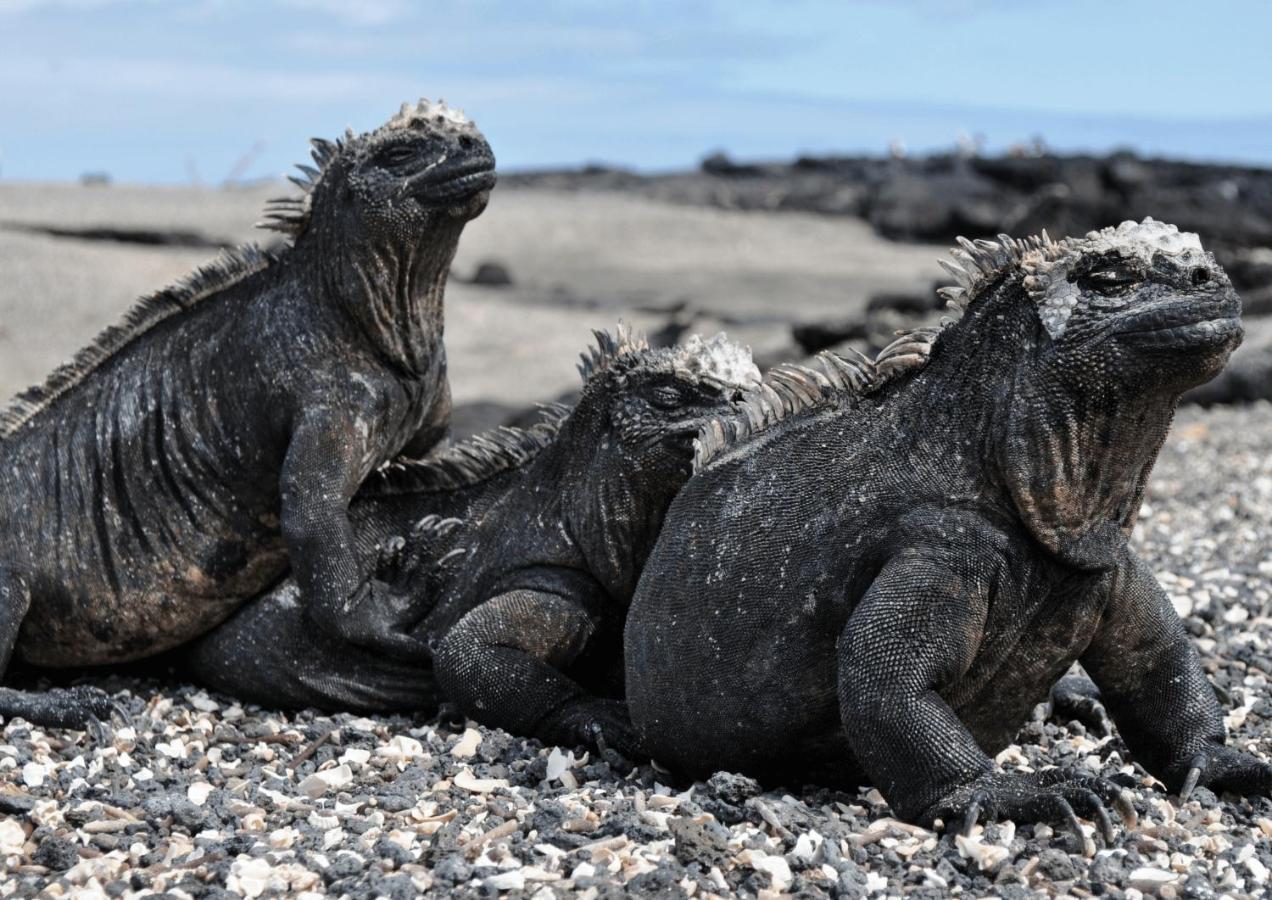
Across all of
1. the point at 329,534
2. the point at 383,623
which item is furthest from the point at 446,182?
the point at 383,623

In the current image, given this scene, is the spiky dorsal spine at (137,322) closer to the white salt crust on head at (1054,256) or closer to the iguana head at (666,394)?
the iguana head at (666,394)

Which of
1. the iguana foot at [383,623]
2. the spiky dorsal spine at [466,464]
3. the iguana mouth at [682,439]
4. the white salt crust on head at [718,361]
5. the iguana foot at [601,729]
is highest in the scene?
the white salt crust on head at [718,361]

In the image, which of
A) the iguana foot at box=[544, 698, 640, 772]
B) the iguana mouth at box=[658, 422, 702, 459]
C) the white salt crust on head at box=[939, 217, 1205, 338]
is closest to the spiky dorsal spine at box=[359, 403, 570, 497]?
the iguana mouth at box=[658, 422, 702, 459]

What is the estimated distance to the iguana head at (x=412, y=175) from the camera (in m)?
5.80

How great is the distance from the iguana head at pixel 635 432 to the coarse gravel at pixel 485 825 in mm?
781

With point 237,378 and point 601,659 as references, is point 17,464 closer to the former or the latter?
point 237,378

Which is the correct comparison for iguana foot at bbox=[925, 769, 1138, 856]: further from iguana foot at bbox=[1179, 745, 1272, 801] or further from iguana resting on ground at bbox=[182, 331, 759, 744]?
iguana resting on ground at bbox=[182, 331, 759, 744]

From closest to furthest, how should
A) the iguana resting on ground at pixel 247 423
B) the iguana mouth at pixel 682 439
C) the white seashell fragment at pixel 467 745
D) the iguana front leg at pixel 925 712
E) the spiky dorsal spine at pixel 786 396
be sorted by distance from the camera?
the iguana front leg at pixel 925 712
the spiky dorsal spine at pixel 786 396
the white seashell fragment at pixel 467 745
the iguana mouth at pixel 682 439
the iguana resting on ground at pixel 247 423

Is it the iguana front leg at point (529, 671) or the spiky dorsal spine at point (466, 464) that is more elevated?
the spiky dorsal spine at point (466, 464)

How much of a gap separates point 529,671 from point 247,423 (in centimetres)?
150

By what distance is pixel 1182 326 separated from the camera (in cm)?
386

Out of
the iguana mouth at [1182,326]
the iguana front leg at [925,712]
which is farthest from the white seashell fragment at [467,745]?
the iguana mouth at [1182,326]

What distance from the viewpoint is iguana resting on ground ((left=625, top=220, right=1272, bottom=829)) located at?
13.0 ft

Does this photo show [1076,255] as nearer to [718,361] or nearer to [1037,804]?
[1037,804]
